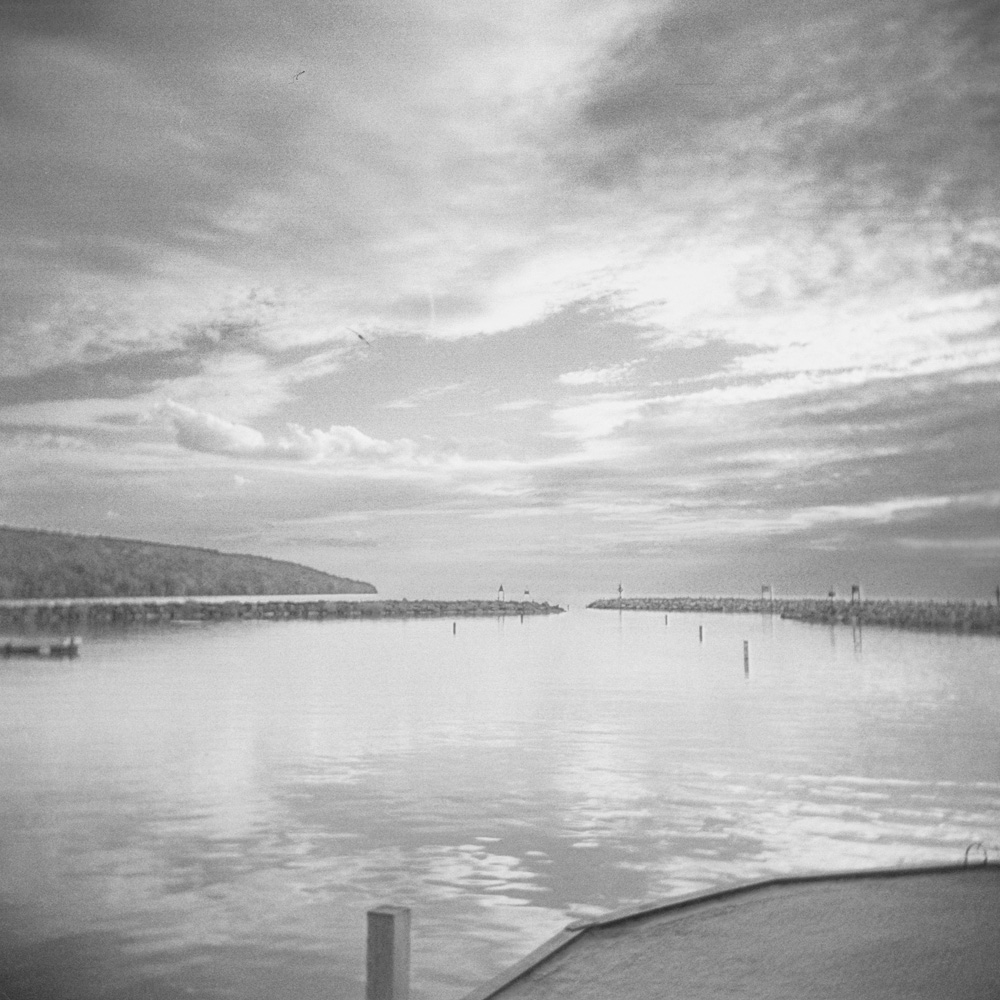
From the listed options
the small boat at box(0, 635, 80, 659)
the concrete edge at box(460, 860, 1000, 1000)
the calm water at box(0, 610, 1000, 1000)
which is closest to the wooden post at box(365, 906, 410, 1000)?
the concrete edge at box(460, 860, 1000, 1000)

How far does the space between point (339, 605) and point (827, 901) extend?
14635 centimetres

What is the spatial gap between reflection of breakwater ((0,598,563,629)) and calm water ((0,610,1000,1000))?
78555mm

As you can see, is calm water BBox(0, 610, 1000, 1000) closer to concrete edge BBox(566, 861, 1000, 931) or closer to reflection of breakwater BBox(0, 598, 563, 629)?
concrete edge BBox(566, 861, 1000, 931)

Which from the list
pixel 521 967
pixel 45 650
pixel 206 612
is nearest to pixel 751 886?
pixel 521 967

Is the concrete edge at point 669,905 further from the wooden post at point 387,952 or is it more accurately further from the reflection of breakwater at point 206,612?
the reflection of breakwater at point 206,612

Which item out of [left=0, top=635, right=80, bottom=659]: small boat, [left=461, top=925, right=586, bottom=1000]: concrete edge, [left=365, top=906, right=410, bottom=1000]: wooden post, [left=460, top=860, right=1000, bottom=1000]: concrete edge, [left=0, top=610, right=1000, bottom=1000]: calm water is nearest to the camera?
[left=365, top=906, right=410, bottom=1000]: wooden post

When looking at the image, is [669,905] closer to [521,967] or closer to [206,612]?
[521,967]

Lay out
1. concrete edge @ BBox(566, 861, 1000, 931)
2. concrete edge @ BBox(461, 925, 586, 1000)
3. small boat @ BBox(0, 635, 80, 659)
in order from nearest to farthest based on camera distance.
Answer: concrete edge @ BBox(461, 925, 586, 1000) < concrete edge @ BBox(566, 861, 1000, 931) < small boat @ BBox(0, 635, 80, 659)

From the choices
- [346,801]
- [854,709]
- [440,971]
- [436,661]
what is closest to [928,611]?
[436,661]

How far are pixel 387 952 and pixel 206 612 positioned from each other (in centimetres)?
13405

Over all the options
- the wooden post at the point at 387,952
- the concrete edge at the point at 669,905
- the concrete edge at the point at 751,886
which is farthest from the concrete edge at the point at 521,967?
the wooden post at the point at 387,952

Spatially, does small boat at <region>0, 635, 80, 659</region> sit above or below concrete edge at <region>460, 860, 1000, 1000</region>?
below

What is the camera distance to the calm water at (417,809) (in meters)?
12.3

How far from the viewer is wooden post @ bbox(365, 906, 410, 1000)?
22.0 ft
